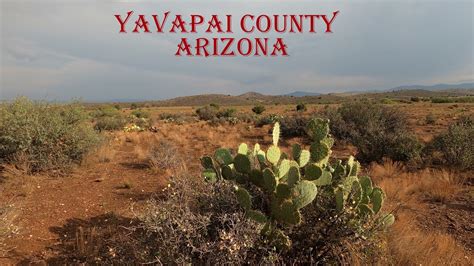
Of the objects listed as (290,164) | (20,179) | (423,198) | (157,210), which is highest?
(290,164)

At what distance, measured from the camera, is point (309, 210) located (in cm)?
426

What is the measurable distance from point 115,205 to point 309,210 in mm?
4037

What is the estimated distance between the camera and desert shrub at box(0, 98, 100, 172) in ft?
29.7

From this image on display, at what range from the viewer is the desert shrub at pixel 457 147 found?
9609mm

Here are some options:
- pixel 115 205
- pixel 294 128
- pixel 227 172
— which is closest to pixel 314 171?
pixel 227 172

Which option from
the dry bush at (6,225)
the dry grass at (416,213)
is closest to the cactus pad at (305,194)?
the dry grass at (416,213)

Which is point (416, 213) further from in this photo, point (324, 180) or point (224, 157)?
point (224, 157)

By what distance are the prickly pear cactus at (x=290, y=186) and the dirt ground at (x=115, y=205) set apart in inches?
30.3

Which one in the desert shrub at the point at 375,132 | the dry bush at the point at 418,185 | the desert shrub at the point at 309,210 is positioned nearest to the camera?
the desert shrub at the point at 309,210

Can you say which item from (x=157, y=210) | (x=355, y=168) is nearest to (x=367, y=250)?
(x=355, y=168)

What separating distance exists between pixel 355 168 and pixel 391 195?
2889mm

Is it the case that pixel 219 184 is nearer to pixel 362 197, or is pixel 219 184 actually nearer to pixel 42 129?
pixel 362 197

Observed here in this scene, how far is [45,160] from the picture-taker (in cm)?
907

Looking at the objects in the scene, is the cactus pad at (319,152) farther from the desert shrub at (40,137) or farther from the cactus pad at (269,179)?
the desert shrub at (40,137)
